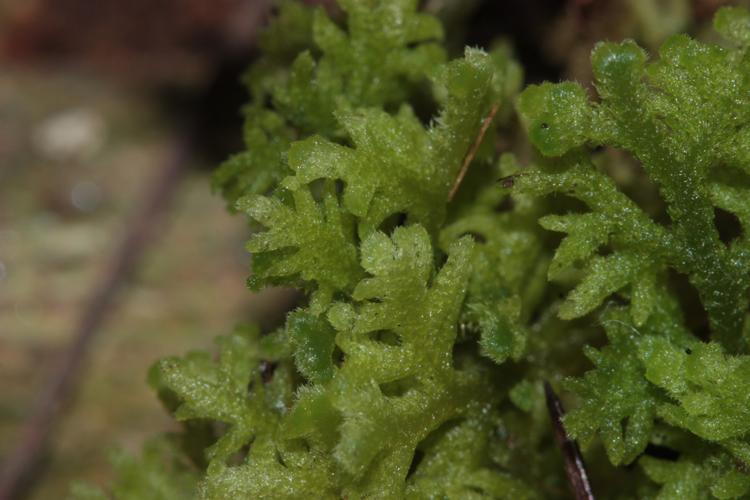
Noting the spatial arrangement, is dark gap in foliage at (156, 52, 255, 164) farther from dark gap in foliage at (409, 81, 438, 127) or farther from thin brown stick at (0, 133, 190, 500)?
dark gap in foliage at (409, 81, 438, 127)

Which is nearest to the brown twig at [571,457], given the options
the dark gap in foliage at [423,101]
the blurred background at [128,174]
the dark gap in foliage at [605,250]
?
the dark gap in foliage at [605,250]

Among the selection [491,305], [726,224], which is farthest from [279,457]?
[726,224]

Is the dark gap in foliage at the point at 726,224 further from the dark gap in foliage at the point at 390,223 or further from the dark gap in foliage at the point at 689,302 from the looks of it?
the dark gap in foliage at the point at 390,223

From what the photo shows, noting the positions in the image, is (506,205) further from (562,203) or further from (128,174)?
(128,174)

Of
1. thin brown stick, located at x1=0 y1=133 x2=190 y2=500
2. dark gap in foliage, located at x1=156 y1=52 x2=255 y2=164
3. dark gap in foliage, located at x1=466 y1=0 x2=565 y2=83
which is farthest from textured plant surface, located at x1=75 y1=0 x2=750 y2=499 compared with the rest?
dark gap in foliage, located at x1=156 y1=52 x2=255 y2=164

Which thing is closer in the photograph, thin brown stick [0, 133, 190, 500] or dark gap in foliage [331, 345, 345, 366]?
dark gap in foliage [331, 345, 345, 366]

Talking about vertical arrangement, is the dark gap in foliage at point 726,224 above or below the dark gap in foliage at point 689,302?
above
